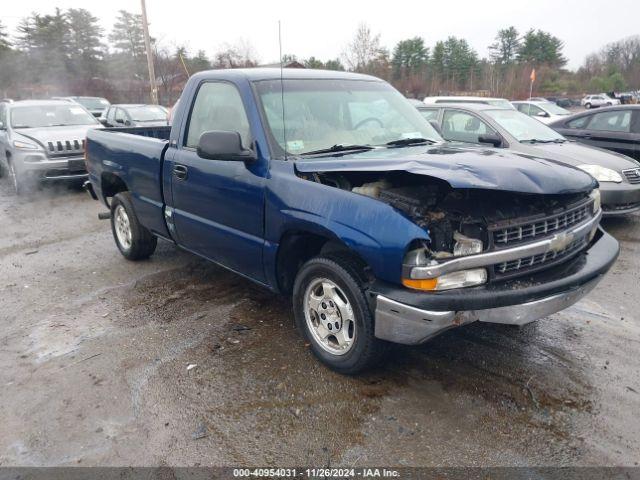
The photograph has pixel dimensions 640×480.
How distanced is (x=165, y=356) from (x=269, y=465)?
4.79 feet

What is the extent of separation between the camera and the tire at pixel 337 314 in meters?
3.11

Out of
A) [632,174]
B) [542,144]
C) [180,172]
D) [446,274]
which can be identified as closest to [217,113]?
[180,172]

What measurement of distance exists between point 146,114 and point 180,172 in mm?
12221

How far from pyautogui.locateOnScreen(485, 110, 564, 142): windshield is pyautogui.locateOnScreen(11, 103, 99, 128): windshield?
828 cm

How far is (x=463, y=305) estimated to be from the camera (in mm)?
2781

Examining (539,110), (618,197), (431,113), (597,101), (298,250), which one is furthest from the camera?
(597,101)

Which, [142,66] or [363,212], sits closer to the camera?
[363,212]

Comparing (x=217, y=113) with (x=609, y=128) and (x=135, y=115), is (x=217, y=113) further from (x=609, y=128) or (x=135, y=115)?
(x=135, y=115)

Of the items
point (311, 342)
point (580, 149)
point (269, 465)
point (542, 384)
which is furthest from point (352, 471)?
point (580, 149)

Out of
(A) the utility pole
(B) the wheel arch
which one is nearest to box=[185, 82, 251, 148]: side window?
(B) the wheel arch

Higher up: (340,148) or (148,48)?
(148,48)

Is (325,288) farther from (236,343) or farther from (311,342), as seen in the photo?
(236,343)

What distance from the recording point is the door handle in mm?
4344

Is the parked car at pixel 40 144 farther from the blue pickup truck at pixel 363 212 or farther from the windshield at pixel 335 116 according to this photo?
the windshield at pixel 335 116
